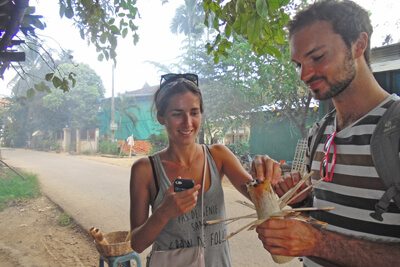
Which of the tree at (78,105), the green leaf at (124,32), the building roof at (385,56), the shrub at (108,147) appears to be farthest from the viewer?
the tree at (78,105)

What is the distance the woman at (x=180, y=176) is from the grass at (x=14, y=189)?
7151 millimetres

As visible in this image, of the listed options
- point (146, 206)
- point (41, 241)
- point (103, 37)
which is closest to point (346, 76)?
point (146, 206)

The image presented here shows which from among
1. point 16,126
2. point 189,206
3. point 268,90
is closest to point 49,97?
point 16,126

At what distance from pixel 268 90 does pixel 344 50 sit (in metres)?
8.25

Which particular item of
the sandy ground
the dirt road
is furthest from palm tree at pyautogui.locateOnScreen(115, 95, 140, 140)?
the sandy ground

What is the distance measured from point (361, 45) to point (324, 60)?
0.22 m

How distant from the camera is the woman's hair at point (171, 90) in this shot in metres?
1.73

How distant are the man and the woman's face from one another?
0.58 m

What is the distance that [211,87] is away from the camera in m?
12.7

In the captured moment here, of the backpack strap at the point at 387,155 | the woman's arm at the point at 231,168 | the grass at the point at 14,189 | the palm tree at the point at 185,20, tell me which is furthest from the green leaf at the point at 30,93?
the palm tree at the point at 185,20

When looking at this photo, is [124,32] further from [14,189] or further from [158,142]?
[158,142]

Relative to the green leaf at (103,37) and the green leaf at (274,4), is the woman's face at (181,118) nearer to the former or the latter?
the green leaf at (274,4)

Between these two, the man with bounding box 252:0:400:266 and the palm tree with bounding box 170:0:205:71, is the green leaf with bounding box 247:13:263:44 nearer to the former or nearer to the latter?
the man with bounding box 252:0:400:266

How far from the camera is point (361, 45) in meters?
1.31
